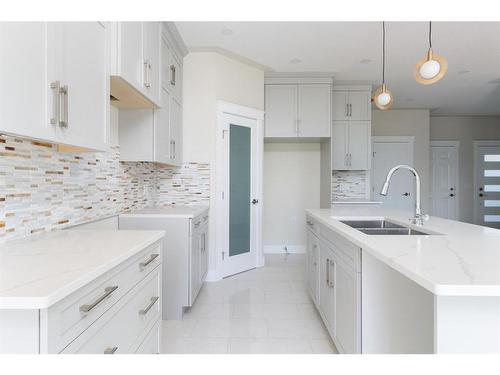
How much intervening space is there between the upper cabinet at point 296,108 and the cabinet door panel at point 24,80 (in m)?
3.48

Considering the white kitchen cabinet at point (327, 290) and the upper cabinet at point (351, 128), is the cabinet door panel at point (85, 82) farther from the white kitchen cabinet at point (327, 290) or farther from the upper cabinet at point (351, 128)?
the upper cabinet at point (351, 128)

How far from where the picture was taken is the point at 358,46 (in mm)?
3432

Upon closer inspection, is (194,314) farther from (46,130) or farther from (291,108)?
(291,108)

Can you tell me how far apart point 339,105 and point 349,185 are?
1365 mm

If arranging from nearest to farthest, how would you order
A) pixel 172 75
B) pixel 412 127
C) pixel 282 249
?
pixel 172 75
pixel 282 249
pixel 412 127

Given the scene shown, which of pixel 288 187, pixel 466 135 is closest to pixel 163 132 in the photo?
pixel 288 187

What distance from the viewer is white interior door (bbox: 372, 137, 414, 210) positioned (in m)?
5.87

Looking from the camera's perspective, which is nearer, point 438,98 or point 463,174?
point 438,98

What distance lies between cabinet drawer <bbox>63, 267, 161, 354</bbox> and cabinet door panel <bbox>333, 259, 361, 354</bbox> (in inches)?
40.4

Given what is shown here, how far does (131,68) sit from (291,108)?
294 cm

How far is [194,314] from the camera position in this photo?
2.56 metres

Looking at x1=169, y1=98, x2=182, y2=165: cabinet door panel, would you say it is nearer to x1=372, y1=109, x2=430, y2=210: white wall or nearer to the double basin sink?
the double basin sink

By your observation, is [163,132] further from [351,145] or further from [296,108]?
[351,145]
